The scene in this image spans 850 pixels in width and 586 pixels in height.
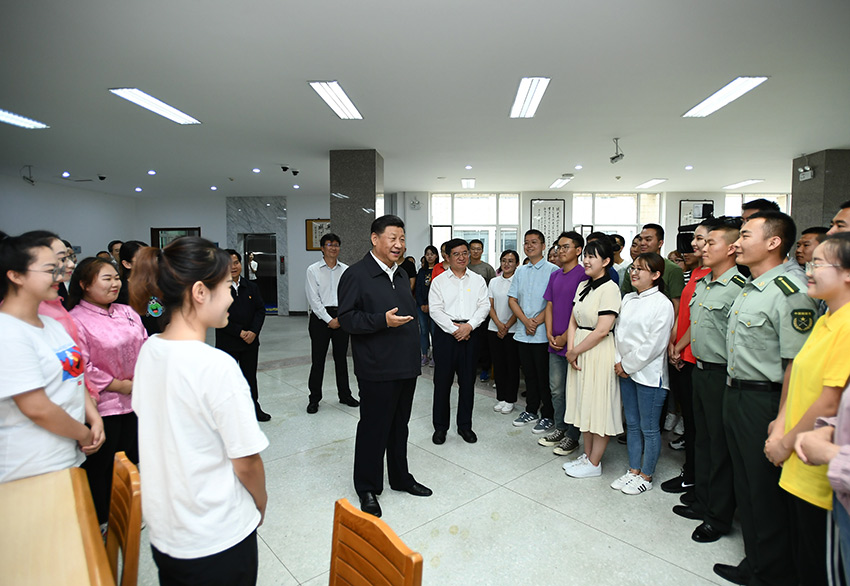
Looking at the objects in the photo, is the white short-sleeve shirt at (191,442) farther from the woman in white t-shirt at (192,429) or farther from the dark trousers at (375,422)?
the dark trousers at (375,422)

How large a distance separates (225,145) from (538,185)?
7270mm

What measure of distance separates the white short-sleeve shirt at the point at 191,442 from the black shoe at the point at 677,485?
108 inches

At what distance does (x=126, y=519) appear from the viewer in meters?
1.35

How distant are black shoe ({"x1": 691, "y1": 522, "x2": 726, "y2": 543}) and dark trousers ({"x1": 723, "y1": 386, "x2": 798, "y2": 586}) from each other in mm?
321

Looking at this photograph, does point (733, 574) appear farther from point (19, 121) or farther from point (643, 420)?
point (19, 121)

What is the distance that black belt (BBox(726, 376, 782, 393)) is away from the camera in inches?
78.0

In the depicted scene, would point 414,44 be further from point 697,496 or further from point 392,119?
point 697,496

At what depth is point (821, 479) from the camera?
1579mm

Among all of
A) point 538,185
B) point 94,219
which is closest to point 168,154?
point 94,219

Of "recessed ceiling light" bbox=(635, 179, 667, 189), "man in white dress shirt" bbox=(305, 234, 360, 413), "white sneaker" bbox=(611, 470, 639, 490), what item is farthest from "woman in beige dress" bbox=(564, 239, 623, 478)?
"recessed ceiling light" bbox=(635, 179, 667, 189)

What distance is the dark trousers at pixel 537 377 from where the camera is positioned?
388 cm

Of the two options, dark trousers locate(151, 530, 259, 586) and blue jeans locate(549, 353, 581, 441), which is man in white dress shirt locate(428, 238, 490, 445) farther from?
dark trousers locate(151, 530, 259, 586)

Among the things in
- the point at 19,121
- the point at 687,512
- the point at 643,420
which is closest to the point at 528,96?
the point at 643,420

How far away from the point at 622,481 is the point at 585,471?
0.80 ft
